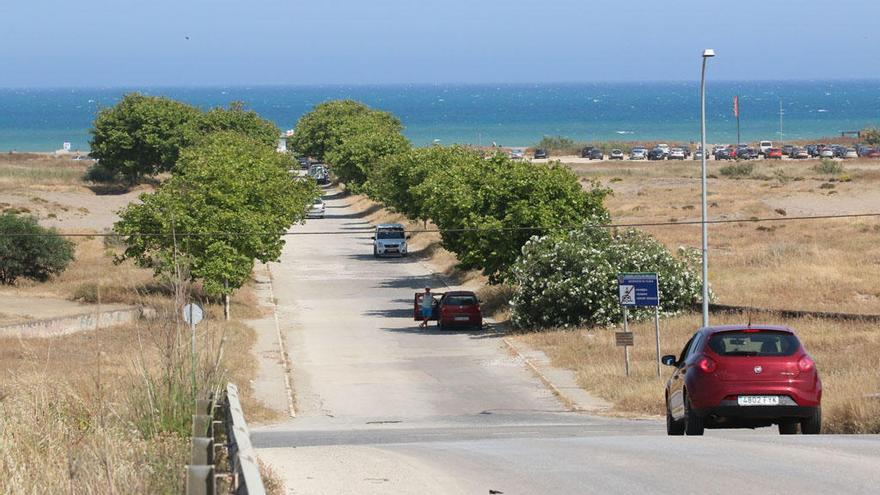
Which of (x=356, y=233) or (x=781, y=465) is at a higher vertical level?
(x=781, y=465)

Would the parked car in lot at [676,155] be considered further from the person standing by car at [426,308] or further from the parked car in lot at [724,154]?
→ the person standing by car at [426,308]

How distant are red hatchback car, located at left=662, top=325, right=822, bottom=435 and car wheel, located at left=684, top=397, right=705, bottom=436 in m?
0.01

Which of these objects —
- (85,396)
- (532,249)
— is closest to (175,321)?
(85,396)

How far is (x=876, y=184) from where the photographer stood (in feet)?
317

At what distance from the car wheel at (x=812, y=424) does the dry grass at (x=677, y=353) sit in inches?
118

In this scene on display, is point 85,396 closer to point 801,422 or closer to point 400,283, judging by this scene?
Answer: point 801,422

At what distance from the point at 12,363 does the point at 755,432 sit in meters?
18.6

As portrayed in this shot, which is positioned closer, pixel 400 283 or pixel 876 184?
pixel 400 283

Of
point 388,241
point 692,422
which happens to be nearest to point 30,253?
point 388,241

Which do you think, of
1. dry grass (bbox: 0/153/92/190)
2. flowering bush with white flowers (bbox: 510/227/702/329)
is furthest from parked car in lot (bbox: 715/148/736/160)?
flowering bush with white flowers (bbox: 510/227/702/329)

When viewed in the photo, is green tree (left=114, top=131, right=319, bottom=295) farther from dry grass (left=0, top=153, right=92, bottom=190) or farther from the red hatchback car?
dry grass (left=0, top=153, right=92, bottom=190)

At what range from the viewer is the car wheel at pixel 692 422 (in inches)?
689

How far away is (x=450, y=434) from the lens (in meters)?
22.2

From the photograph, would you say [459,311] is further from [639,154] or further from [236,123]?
[639,154]
